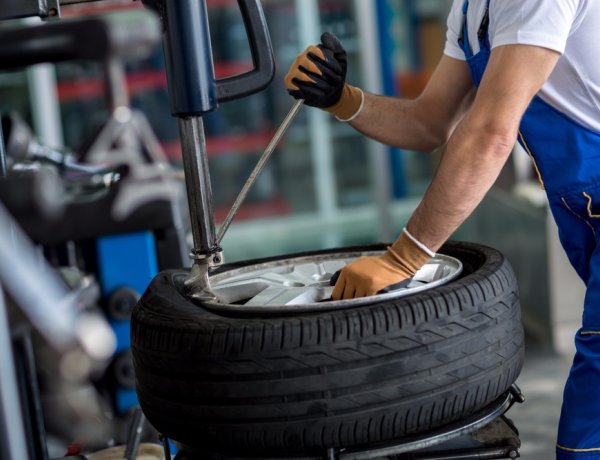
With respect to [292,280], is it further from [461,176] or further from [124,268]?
[124,268]

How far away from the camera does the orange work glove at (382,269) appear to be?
4.28ft

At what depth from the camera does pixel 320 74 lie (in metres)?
1.68

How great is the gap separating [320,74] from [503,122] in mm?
448

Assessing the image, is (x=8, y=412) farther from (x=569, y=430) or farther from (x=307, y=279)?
(x=569, y=430)

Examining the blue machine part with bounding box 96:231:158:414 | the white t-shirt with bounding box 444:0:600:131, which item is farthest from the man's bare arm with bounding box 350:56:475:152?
the blue machine part with bounding box 96:231:158:414

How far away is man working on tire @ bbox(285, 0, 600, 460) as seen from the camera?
1.34 m

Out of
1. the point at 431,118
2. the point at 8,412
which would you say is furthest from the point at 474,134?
the point at 8,412

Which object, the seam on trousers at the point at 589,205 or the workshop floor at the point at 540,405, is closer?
the seam on trousers at the point at 589,205

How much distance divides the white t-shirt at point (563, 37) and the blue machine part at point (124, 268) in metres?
1.19

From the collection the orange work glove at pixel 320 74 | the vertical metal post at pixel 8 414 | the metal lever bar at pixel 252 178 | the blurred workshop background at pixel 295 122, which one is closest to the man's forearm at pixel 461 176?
the metal lever bar at pixel 252 178

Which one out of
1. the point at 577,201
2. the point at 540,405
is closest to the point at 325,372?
the point at 577,201

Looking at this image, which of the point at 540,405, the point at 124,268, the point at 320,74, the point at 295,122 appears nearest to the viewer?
the point at 320,74

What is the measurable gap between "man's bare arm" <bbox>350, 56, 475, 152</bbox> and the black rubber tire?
68cm

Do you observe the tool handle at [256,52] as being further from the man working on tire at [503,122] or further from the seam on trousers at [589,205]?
the seam on trousers at [589,205]
